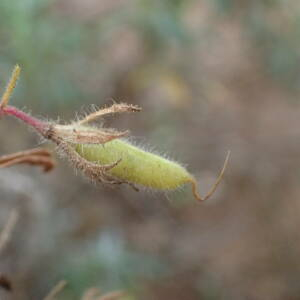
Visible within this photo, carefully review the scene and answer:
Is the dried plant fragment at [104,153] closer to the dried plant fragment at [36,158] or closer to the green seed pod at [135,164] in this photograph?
the green seed pod at [135,164]

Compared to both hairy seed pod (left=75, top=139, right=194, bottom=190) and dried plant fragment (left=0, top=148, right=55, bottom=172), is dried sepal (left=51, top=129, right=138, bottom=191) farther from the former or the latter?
dried plant fragment (left=0, top=148, right=55, bottom=172)

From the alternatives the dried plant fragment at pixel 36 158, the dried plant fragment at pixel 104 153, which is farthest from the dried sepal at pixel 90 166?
the dried plant fragment at pixel 36 158

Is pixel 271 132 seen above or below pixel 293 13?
above

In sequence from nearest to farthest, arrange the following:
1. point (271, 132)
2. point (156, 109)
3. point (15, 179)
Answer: point (15, 179), point (156, 109), point (271, 132)

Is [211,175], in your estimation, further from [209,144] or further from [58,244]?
[58,244]

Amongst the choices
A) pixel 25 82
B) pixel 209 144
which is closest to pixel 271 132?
pixel 209 144

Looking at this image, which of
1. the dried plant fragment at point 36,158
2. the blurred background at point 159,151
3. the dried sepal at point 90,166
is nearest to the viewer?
the dried sepal at point 90,166

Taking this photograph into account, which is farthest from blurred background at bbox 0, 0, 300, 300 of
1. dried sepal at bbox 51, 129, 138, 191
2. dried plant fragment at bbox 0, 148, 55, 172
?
dried sepal at bbox 51, 129, 138, 191

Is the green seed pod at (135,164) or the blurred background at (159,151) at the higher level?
the blurred background at (159,151)
